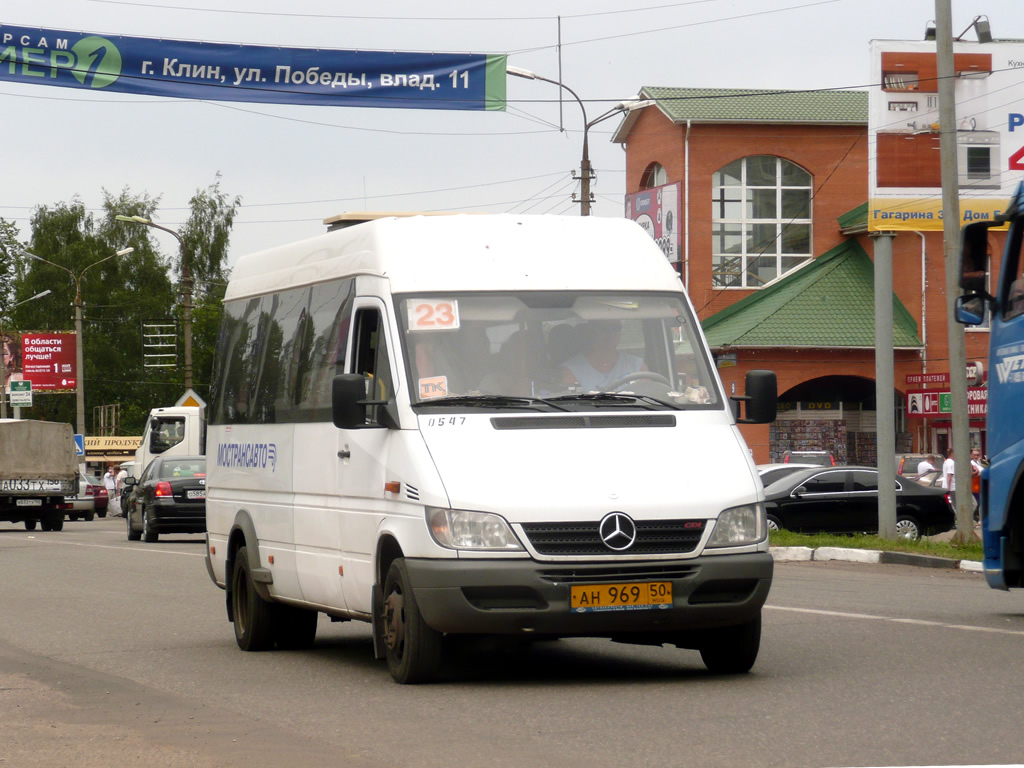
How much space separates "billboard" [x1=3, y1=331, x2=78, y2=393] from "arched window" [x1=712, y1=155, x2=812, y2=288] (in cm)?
3363

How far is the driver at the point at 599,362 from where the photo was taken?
9.57 meters

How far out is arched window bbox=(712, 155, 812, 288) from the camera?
170 ft

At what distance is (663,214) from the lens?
157 ft

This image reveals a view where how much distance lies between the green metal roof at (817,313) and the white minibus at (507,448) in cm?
3785

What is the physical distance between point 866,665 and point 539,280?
111 inches

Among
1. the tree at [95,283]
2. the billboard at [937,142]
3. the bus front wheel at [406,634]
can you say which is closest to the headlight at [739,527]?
the bus front wheel at [406,634]

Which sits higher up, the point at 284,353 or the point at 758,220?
the point at 758,220

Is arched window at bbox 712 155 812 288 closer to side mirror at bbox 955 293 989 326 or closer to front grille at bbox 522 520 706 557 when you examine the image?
side mirror at bbox 955 293 989 326

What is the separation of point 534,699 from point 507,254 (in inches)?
107

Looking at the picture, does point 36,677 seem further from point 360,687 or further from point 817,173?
point 817,173

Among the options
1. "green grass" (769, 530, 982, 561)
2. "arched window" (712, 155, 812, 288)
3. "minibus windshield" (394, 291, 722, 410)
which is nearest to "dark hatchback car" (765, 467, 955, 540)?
"green grass" (769, 530, 982, 561)

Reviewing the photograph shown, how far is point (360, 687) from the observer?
929cm

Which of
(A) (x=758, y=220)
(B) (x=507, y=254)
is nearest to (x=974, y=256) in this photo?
(B) (x=507, y=254)

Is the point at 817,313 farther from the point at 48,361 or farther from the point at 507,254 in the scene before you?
the point at 507,254
